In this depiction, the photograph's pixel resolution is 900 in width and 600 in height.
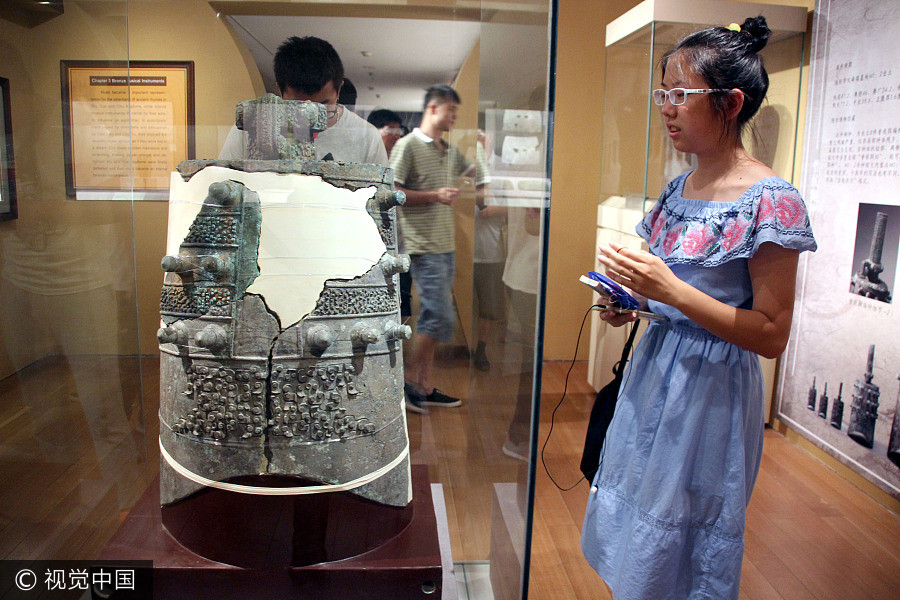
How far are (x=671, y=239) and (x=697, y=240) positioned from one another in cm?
7

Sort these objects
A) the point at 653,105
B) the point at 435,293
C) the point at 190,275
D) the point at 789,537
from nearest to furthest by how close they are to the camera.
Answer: the point at 190,275, the point at 435,293, the point at 789,537, the point at 653,105

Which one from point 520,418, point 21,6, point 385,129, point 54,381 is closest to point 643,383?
point 520,418

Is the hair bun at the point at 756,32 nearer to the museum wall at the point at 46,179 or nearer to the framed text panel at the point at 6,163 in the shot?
the museum wall at the point at 46,179

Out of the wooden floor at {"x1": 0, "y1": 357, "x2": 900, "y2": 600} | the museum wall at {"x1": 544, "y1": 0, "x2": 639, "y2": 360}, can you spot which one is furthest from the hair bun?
the museum wall at {"x1": 544, "y1": 0, "x2": 639, "y2": 360}

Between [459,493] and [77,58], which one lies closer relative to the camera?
[77,58]

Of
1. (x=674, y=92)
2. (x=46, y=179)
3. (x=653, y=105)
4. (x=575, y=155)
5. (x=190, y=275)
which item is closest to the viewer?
(x=674, y=92)

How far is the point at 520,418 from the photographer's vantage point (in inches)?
47.9

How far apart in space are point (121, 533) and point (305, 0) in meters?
1.22

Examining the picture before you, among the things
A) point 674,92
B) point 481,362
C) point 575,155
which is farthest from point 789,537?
point 575,155

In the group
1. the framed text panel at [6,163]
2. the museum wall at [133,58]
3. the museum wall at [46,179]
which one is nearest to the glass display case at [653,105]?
the museum wall at [133,58]

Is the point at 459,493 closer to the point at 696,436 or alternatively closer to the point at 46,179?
the point at 696,436

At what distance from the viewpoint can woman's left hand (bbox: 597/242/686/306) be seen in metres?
1.12

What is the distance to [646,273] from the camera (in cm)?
112

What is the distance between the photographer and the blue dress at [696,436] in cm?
116
